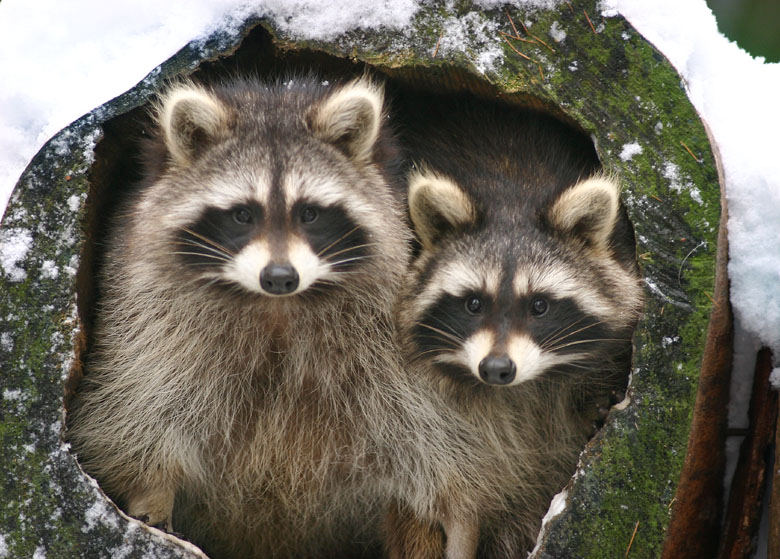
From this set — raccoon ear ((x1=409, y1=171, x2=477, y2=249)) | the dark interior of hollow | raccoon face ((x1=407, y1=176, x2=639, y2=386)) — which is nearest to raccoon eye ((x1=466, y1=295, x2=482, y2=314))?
raccoon face ((x1=407, y1=176, x2=639, y2=386))

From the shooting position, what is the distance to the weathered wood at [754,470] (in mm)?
3127

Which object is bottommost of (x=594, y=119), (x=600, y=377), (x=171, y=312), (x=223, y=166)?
(x=600, y=377)

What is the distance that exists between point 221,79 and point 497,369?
1.54m

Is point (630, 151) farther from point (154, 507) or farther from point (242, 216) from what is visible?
point (154, 507)

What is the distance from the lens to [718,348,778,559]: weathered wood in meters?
3.13

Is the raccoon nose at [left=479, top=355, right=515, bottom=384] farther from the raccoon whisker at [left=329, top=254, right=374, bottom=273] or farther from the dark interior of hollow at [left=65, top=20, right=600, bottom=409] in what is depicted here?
the dark interior of hollow at [left=65, top=20, right=600, bottom=409]

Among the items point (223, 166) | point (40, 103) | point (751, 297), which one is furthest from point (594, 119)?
point (40, 103)

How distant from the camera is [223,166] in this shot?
3113 mm

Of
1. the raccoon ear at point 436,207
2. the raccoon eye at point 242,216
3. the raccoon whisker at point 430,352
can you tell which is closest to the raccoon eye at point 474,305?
the raccoon whisker at point 430,352

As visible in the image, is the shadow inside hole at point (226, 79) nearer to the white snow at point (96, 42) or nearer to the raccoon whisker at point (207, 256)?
the white snow at point (96, 42)

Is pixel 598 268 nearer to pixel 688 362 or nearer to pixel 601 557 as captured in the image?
pixel 688 362

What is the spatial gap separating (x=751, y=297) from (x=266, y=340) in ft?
5.10

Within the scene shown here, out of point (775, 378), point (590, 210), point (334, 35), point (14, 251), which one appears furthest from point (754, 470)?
point (14, 251)

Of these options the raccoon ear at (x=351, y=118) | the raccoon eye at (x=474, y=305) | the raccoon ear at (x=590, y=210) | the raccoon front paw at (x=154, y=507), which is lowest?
the raccoon front paw at (x=154, y=507)
